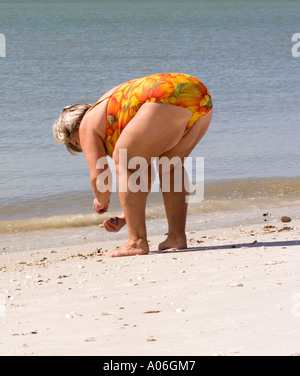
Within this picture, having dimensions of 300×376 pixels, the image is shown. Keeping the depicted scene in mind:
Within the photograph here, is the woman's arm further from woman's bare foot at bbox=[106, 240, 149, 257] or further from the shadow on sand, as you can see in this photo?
the shadow on sand

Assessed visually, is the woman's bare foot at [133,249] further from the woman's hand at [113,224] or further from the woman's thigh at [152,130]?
the woman's thigh at [152,130]

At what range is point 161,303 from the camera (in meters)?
3.46

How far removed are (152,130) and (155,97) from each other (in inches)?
7.6

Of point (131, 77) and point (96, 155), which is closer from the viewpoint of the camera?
point (96, 155)

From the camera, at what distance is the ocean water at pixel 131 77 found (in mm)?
7250

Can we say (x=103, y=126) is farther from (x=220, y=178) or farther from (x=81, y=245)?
(x=220, y=178)

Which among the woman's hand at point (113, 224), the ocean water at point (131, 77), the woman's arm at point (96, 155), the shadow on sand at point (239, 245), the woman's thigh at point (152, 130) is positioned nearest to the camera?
the woman's thigh at point (152, 130)

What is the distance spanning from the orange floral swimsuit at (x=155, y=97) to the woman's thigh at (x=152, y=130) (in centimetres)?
4

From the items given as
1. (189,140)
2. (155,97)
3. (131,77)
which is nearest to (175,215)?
(189,140)

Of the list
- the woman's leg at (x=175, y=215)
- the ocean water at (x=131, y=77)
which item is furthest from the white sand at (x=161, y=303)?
the ocean water at (x=131, y=77)

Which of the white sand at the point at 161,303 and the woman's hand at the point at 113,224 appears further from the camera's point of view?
the woman's hand at the point at 113,224

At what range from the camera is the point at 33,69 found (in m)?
15.6

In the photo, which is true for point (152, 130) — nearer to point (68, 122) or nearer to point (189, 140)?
point (189, 140)
